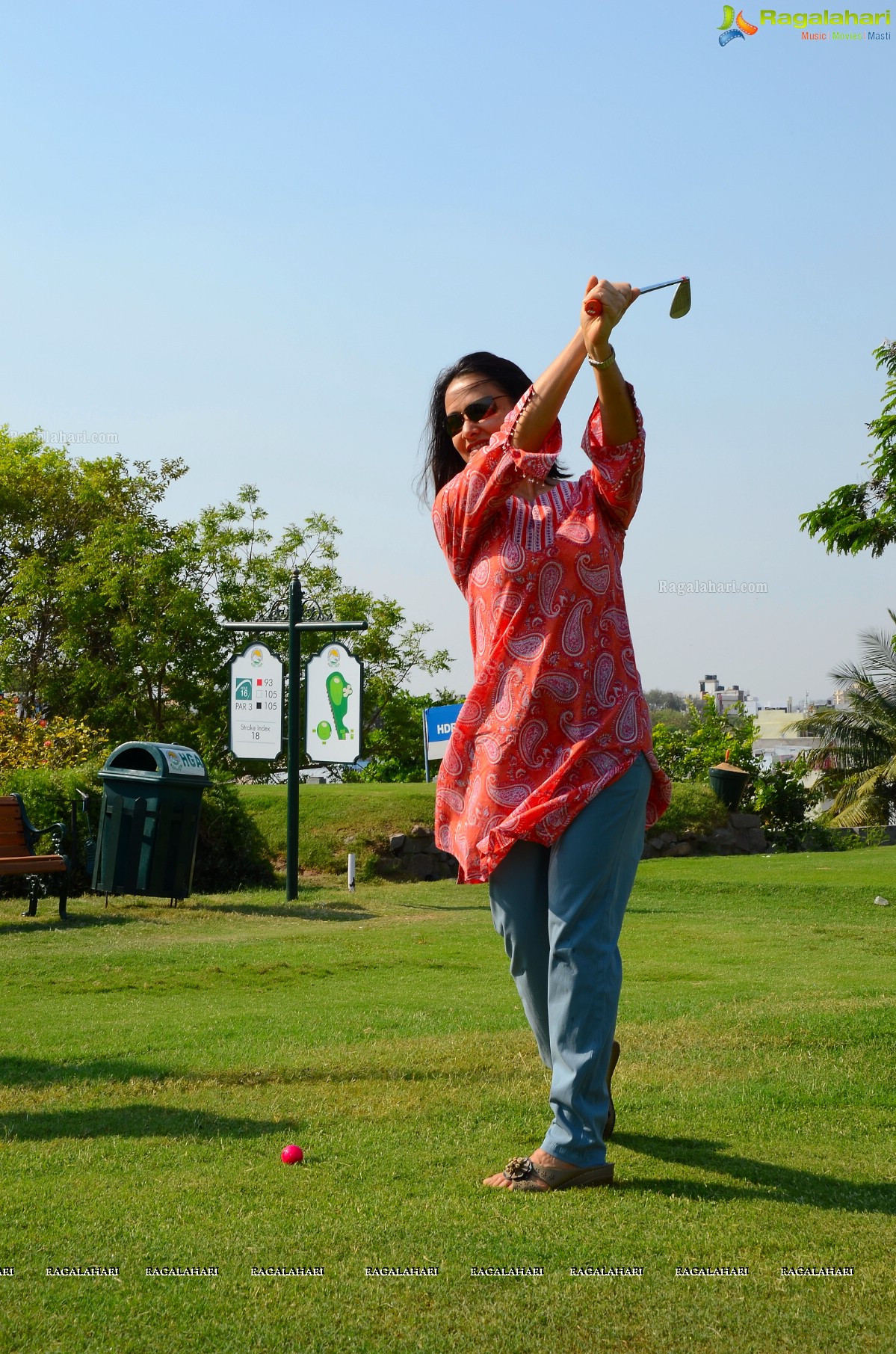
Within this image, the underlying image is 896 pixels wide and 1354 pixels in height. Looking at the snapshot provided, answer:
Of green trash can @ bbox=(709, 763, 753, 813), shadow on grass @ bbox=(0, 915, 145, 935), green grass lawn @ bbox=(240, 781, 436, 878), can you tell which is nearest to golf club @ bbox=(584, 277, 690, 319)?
shadow on grass @ bbox=(0, 915, 145, 935)

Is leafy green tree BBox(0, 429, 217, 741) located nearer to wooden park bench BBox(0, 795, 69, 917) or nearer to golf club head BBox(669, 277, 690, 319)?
wooden park bench BBox(0, 795, 69, 917)

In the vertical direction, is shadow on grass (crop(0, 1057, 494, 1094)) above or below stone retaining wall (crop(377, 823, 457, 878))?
below

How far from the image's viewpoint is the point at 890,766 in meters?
29.0

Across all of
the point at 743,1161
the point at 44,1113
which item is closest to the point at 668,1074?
the point at 743,1161

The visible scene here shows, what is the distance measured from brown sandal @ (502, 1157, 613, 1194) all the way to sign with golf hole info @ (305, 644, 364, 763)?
1034 cm

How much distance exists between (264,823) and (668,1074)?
12.8 metres

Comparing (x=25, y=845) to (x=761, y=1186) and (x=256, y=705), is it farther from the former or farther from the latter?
(x=761, y=1186)

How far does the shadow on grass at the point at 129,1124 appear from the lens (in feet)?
11.7

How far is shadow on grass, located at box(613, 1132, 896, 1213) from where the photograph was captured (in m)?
2.94

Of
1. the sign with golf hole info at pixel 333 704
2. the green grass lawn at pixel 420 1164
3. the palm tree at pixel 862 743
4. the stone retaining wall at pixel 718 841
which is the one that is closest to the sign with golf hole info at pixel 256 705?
the sign with golf hole info at pixel 333 704

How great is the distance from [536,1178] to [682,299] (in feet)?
6.92

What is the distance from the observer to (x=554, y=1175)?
3.00 metres

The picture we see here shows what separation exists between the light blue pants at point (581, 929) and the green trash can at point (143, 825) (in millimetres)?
7823

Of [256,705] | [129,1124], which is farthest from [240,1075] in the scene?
[256,705]
